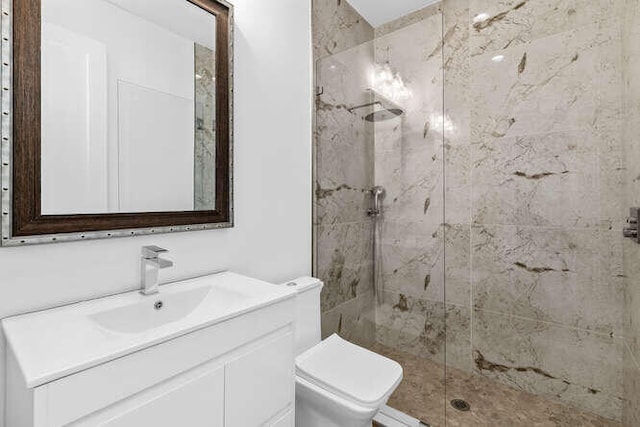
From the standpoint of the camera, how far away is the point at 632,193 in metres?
1.47

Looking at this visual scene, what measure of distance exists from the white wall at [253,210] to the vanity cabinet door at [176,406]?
447mm

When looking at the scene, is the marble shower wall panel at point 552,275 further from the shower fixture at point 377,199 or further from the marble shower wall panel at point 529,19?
the marble shower wall panel at point 529,19

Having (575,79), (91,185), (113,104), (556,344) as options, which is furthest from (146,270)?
(575,79)

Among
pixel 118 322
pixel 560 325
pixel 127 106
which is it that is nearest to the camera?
pixel 118 322

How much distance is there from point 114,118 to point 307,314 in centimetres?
112

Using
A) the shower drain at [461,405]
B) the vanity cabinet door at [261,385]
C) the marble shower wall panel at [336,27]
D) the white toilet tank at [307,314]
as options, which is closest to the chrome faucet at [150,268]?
the vanity cabinet door at [261,385]

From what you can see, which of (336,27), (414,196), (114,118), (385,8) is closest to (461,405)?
(414,196)

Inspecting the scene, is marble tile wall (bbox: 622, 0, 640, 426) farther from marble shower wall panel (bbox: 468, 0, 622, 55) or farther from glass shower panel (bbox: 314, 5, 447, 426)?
glass shower panel (bbox: 314, 5, 447, 426)

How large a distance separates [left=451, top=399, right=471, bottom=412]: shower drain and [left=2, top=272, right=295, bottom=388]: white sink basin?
54.7 inches

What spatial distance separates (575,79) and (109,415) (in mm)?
2446

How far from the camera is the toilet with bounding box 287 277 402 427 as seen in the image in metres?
1.16

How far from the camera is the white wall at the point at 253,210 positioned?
882 mm

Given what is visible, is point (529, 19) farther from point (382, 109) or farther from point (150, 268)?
point (150, 268)

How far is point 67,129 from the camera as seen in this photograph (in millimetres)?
911
